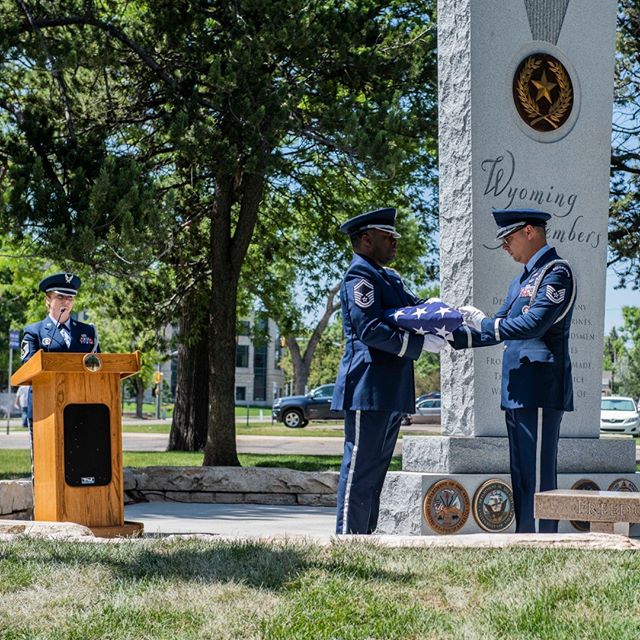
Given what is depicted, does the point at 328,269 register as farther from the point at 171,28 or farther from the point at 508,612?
the point at 508,612

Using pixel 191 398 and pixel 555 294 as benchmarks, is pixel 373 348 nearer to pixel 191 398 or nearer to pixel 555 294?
pixel 555 294

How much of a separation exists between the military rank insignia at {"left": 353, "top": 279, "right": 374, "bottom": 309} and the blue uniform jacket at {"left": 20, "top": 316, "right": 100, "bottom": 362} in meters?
2.97

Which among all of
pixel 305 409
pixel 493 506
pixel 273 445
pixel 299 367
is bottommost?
pixel 273 445

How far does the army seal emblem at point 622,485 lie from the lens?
7.80 metres

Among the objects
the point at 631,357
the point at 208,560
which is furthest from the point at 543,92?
the point at 631,357

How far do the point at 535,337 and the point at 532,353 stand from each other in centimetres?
16

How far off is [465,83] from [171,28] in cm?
697

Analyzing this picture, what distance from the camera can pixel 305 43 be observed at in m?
12.8

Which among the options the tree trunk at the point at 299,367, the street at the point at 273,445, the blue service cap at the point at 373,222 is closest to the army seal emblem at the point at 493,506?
the blue service cap at the point at 373,222

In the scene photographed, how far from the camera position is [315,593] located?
415cm

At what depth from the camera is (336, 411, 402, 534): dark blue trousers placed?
19.9ft

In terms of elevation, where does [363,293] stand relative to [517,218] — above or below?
below

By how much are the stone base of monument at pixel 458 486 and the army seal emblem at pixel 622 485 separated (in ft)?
0.05

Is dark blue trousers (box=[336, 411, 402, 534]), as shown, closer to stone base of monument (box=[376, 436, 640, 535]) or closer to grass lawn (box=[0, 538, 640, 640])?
grass lawn (box=[0, 538, 640, 640])
